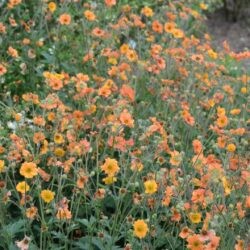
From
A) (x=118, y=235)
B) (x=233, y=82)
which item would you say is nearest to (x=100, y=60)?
(x=233, y=82)


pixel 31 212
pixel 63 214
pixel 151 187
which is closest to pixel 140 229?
pixel 151 187

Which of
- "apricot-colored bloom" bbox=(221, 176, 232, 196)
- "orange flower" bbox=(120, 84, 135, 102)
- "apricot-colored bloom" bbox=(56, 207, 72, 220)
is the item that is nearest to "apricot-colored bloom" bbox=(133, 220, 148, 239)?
"apricot-colored bloom" bbox=(56, 207, 72, 220)

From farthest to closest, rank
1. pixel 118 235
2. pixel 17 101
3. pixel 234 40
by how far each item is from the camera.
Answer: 1. pixel 234 40
2. pixel 17 101
3. pixel 118 235

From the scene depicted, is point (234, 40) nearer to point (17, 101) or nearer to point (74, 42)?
point (74, 42)

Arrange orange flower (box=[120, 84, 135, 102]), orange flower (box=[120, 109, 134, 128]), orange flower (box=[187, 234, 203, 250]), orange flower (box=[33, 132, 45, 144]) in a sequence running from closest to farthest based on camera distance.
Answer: orange flower (box=[187, 234, 203, 250])
orange flower (box=[33, 132, 45, 144])
orange flower (box=[120, 109, 134, 128])
orange flower (box=[120, 84, 135, 102])

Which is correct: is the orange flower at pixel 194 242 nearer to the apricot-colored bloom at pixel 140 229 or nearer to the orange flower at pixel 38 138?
the apricot-colored bloom at pixel 140 229

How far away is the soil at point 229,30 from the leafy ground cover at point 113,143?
1.41m

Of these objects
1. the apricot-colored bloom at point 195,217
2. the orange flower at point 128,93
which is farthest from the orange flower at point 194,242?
the orange flower at point 128,93

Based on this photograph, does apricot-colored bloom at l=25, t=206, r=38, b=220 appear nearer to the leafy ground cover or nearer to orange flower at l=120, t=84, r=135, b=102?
the leafy ground cover

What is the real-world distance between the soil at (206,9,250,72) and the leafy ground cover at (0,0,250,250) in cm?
141

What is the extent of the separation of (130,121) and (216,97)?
950mm

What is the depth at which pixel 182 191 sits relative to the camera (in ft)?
8.89

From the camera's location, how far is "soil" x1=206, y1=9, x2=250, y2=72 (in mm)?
6051

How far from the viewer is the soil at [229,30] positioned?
6.05 meters
